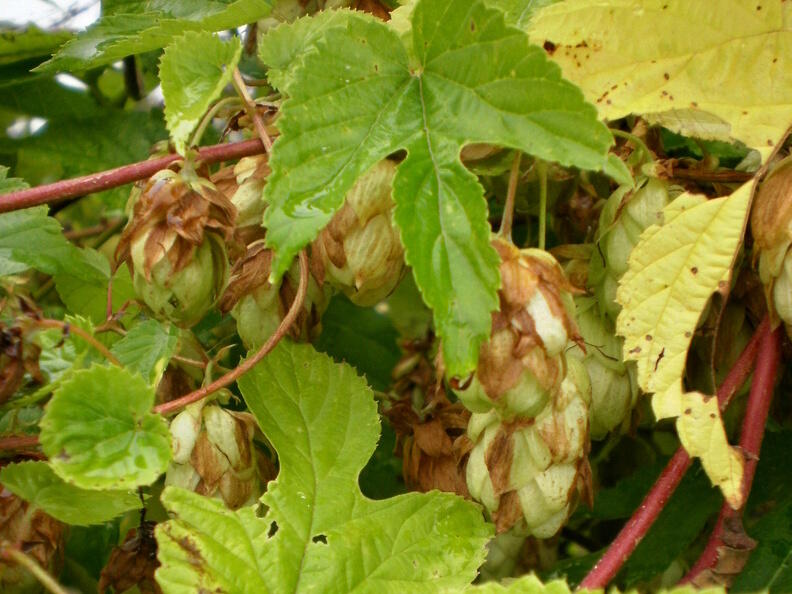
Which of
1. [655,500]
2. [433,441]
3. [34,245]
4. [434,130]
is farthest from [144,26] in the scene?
[655,500]

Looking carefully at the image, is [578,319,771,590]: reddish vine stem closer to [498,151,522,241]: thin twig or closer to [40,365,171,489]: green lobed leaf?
[498,151,522,241]: thin twig

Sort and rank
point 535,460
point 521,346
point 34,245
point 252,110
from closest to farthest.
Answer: point 521,346 → point 535,460 → point 252,110 → point 34,245

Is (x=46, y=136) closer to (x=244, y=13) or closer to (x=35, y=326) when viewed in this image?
(x=244, y=13)

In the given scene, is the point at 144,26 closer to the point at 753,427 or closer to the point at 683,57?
the point at 683,57

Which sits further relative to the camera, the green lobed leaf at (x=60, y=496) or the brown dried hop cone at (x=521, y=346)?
the green lobed leaf at (x=60, y=496)

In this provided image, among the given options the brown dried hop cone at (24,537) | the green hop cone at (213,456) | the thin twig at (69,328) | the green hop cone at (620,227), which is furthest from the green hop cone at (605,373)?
the brown dried hop cone at (24,537)

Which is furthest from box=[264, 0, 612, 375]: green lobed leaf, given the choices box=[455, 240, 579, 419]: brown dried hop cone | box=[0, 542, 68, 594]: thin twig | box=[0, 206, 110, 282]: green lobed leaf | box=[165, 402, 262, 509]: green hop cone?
box=[0, 206, 110, 282]: green lobed leaf

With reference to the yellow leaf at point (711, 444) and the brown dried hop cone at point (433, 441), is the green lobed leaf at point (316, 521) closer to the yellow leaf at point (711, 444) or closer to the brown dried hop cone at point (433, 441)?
the brown dried hop cone at point (433, 441)

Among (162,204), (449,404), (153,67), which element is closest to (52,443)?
(162,204)
